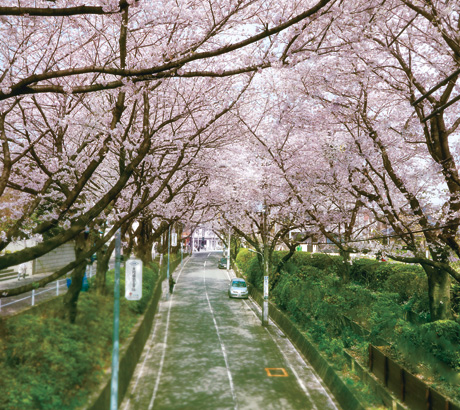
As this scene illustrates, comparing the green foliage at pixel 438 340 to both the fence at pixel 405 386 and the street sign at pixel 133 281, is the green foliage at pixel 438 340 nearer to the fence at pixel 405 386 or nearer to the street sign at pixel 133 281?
the fence at pixel 405 386

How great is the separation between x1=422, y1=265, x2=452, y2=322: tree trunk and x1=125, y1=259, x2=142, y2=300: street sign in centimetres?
934

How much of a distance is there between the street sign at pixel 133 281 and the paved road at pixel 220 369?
13.1ft

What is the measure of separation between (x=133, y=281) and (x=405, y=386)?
27.6ft

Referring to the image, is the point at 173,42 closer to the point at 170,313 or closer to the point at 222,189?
the point at 222,189

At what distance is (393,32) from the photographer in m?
9.88

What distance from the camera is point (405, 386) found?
1105 cm

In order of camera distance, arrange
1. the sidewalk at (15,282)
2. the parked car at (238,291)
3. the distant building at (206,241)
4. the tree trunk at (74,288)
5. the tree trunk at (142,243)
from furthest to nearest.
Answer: the distant building at (206,241) → the parked car at (238,291) → the tree trunk at (142,243) → the sidewalk at (15,282) → the tree trunk at (74,288)

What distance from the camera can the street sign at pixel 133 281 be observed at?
11308 mm

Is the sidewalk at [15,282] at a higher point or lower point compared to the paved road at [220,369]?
higher

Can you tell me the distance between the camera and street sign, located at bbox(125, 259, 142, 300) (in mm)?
11308

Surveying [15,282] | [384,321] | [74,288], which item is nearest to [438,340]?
[384,321]

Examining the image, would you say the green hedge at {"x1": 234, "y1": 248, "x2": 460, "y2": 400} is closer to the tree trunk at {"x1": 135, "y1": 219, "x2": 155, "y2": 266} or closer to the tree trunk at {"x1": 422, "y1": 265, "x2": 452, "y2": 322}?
the tree trunk at {"x1": 422, "y1": 265, "x2": 452, "y2": 322}

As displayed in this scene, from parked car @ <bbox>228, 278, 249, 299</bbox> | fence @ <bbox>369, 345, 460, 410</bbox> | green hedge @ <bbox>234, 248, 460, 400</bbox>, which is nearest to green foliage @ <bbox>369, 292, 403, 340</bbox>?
green hedge @ <bbox>234, 248, 460, 400</bbox>

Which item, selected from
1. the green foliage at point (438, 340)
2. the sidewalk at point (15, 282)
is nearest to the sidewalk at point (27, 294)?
the sidewalk at point (15, 282)
